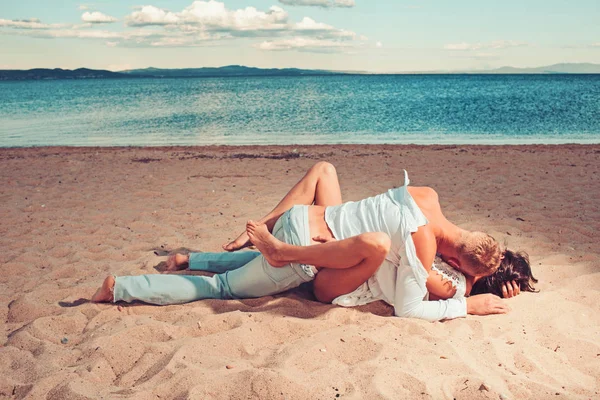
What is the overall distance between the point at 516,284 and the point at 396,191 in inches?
47.7

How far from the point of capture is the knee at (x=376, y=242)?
3.19m

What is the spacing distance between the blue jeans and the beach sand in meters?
0.09

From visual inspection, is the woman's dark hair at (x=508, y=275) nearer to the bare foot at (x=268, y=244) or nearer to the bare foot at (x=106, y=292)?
the bare foot at (x=268, y=244)

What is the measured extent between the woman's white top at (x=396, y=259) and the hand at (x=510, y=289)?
412 mm

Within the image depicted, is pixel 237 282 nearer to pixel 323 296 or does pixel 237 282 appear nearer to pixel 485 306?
pixel 323 296

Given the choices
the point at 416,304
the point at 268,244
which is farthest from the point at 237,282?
the point at 416,304

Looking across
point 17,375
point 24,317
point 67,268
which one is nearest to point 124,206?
point 67,268

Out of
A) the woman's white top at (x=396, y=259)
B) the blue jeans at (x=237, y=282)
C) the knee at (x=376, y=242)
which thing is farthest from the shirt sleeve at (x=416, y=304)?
the blue jeans at (x=237, y=282)

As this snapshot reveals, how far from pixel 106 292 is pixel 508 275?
2.83 meters

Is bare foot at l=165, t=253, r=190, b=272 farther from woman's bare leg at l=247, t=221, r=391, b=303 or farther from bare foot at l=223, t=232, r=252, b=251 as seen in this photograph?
woman's bare leg at l=247, t=221, r=391, b=303

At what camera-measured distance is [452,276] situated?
368 cm

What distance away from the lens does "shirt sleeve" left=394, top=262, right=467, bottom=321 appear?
340 cm

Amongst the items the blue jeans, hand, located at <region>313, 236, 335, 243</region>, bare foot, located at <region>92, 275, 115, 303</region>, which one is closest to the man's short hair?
hand, located at <region>313, 236, 335, 243</region>

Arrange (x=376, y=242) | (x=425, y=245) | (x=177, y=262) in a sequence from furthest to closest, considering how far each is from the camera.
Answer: (x=177, y=262) → (x=425, y=245) → (x=376, y=242)
